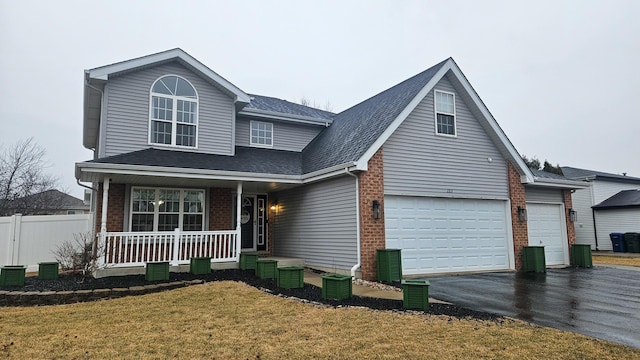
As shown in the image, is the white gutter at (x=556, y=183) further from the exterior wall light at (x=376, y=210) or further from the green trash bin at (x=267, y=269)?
the green trash bin at (x=267, y=269)

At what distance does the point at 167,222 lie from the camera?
38.5 ft

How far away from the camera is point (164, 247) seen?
34.7ft

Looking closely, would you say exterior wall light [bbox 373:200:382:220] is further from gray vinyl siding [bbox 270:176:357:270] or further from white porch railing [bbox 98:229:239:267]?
white porch railing [bbox 98:229:239:267]

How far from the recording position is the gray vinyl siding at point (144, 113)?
11.5 metres

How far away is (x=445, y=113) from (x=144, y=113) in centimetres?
963

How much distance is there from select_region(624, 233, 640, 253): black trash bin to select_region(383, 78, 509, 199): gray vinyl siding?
13.1 m

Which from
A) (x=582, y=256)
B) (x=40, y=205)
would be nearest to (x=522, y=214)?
(x=582, y=256)

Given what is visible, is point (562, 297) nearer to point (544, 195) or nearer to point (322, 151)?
point (544, 195)

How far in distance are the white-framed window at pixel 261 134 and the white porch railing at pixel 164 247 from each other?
4.41 meters

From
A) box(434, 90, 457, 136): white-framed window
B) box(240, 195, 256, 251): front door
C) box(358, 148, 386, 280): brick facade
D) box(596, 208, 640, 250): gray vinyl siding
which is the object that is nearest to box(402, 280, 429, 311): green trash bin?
box(358, 148, 386, 280): brick facade

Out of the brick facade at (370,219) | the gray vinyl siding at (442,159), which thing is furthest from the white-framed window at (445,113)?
the brick facade at (370,219)

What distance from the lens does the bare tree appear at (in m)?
24.8

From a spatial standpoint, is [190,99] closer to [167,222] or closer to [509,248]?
[167,222]

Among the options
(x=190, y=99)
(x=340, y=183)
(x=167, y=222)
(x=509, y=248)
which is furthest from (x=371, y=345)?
(x=190, y=99)
